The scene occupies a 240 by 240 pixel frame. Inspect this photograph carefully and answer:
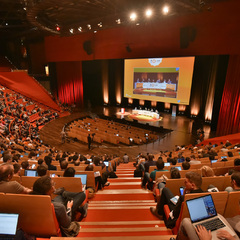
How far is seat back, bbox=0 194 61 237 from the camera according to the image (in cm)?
213

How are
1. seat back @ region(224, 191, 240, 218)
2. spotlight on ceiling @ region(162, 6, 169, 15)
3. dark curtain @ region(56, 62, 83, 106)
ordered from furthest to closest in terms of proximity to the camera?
dark curtain @ region(56, 62, 83, 106) < spotlight on ceiling @ region(162, 6, 169, 15) < seat back @ region(224, 191, 240, 218)

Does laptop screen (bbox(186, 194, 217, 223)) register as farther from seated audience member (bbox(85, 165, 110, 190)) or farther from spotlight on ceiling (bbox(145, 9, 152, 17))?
spotlight on ceiling (bbox(145, 9, 152, 17))

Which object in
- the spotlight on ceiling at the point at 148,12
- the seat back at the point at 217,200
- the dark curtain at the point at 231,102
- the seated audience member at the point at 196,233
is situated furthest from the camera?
the dark curtain at the point at 231,102

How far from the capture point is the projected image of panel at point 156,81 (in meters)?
16.9

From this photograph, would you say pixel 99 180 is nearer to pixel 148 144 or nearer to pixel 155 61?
pixel 148 144

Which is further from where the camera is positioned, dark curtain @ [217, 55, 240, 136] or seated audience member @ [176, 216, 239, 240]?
dark curtain @ [217, 55, 240, 136]

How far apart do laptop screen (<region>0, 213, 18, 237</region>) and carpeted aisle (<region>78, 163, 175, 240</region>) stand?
761 millimetres

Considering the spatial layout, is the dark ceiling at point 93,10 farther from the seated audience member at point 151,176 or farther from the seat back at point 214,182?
the seat back at point 214,182

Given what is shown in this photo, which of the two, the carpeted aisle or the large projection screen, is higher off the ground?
the large projection screen

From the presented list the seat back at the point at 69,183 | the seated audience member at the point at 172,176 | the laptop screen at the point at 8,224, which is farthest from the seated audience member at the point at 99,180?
the laptop screen at the point at 8,224

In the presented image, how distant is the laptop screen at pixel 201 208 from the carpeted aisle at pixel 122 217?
43cm

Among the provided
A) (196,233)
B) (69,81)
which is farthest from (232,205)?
(69,81)

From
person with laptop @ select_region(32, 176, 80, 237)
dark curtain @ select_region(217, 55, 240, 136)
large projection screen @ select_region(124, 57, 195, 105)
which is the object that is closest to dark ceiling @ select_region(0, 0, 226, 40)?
dark curtain @ select_region(217, 55, 240, 136)

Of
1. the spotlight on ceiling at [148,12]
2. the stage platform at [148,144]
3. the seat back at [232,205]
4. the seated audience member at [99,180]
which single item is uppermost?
the spotlight on ceiling at [148,12]
